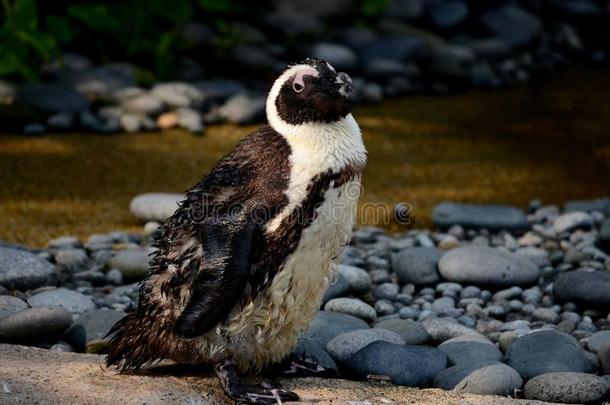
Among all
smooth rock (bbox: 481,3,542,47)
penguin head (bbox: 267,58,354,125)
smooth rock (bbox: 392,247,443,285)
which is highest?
smooth rock (bbox: 481,3,542,47)

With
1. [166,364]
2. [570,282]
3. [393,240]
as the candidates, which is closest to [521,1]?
[393,240]

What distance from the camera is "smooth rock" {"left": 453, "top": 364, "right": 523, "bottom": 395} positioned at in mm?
4395

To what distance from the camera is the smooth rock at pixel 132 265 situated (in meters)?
A: 5.77

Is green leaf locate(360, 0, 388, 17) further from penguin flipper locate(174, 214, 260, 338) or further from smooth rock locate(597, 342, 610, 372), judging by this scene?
penguin flipper locate(174, 214, 260, 338)

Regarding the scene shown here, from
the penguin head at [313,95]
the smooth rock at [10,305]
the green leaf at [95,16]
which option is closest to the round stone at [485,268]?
the penguin head at [313,95]

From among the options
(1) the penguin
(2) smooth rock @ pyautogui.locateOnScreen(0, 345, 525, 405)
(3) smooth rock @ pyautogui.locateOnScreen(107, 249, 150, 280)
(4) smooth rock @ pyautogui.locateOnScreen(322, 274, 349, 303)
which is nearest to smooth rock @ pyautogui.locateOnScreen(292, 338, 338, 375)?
(2) smooth rock @ pyautogui.locateOnScreen(0, 345, 525, 405)

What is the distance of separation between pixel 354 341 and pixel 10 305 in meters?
1.60

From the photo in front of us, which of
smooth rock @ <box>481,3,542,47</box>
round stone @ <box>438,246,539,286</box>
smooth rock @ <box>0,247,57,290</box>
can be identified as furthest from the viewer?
smooth rock @ <box>481,3,542,47</box>

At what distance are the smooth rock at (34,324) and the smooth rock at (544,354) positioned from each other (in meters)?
1.98

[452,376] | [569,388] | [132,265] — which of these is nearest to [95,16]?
[132,265]

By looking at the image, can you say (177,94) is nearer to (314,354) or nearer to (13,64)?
(13,64)

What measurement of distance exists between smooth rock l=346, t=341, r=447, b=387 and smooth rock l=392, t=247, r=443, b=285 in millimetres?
1245

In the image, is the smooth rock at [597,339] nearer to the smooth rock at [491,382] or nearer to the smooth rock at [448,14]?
the smooth rock at [491,382]

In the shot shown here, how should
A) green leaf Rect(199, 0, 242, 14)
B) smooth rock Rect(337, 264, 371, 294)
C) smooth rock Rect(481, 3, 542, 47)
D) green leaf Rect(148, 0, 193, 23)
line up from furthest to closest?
smooth rock Rect(481, 3, 542, 47) < green leaf Rect(199, 0, 242, 14) < green leaf Rect(148, 0, 193, 23) < smooth rock Rect(337, 264, 371, 294)
